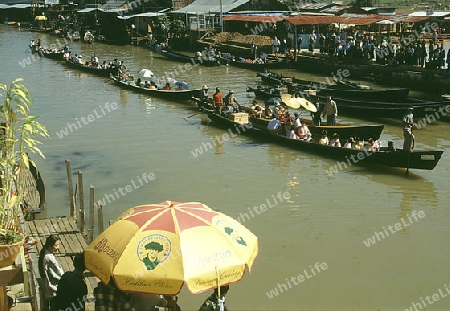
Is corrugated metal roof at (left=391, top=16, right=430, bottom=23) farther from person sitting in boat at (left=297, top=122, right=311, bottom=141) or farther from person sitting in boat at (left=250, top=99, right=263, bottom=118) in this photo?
person sitting in boat at (left=297, top=122, right=311, bottom=141)

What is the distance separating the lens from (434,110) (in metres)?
24.2

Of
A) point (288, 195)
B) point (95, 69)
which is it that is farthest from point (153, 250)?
point (95, 69)

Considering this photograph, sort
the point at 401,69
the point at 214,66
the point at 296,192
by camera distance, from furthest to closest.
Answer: the point at 214,66, the point at 401,69, the point at 296,192

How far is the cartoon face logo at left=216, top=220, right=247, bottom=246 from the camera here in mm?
6621

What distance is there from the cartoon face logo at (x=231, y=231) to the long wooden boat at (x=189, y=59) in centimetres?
3489

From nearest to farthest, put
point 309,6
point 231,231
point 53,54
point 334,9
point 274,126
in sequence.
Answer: point 231,231, point 274,126, point 53,54, point 334,9, point 309,6

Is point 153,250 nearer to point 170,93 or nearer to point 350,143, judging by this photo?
point 350,143

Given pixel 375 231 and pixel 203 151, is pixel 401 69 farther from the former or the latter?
pixel 375 231

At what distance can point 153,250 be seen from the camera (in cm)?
627

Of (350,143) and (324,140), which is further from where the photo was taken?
(324,140)

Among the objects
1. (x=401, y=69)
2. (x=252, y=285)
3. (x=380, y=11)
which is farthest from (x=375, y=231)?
(x=380, y=11)

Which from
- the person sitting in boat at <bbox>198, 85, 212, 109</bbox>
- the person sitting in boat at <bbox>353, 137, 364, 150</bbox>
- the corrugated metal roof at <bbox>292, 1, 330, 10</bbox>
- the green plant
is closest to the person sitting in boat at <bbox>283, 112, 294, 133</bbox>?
the person sitting in boat at <bbox>353, 137, 364, 150</bbox>

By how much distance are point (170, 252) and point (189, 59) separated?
129 feet

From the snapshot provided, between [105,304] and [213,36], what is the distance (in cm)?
4428
